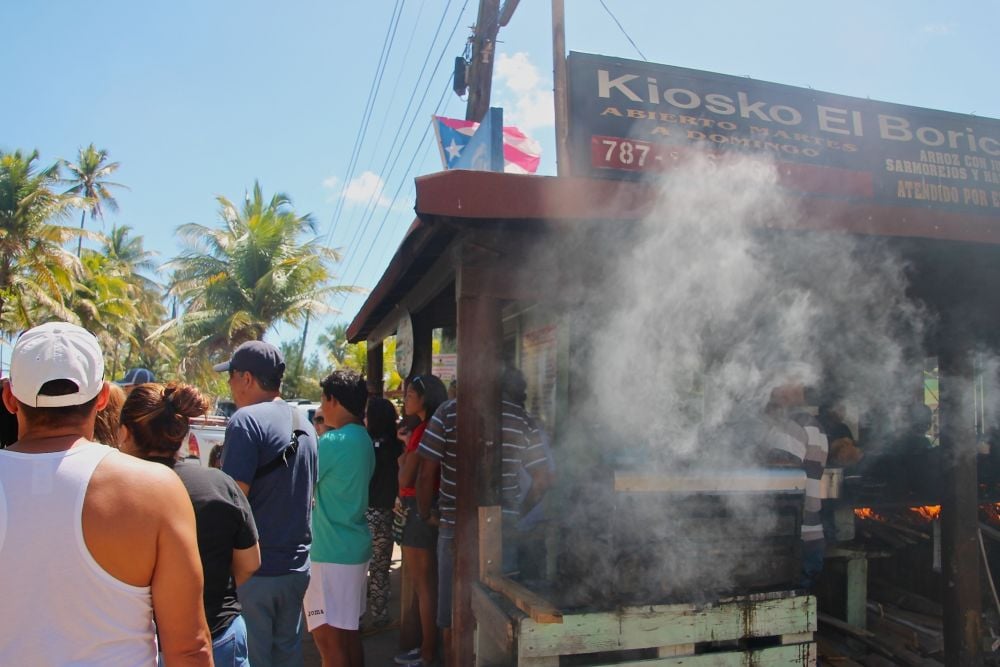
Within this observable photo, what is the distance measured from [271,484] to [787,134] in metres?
3.99

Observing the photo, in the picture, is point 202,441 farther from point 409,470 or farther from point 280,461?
point 280,461

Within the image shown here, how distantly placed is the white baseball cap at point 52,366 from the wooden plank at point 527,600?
6.39 ft

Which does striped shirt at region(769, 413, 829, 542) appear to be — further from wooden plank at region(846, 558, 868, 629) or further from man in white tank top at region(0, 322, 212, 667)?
man in white tank top at region(0, 322, 212, 667)

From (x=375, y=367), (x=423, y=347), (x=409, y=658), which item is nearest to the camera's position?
(x=409, y=658)

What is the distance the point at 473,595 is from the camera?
10.9 feet

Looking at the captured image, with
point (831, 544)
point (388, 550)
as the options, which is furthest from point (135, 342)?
point (831, 544)

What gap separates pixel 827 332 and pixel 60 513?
17.3ft

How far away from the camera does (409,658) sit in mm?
4469

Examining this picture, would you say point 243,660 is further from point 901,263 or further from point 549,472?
point 901,263

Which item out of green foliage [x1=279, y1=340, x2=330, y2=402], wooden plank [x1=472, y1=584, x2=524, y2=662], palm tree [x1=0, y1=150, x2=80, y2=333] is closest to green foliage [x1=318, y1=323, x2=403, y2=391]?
green foliage [x1=279, y1=340, x2=330, y2=402]

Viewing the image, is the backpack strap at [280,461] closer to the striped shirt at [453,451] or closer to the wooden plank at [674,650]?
the striped shirt at [453,451]

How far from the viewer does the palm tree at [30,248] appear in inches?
763

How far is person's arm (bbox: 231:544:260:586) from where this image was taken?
2191 millimetres

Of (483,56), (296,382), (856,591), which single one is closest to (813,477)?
(856,591)
